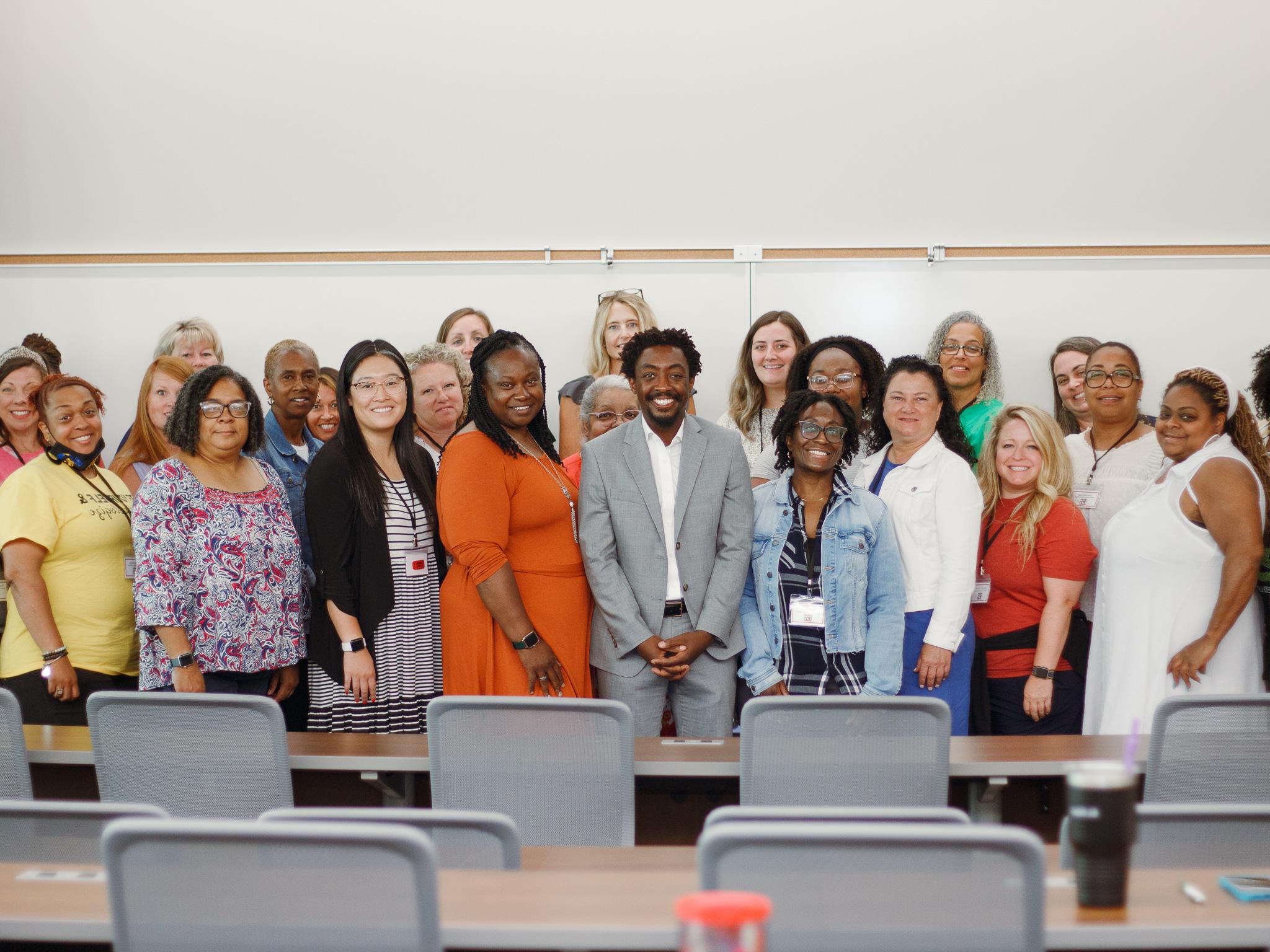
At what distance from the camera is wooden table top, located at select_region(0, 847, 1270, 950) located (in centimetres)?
147

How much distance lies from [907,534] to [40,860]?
2.39 metres

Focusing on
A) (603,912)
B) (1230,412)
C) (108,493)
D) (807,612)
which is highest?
(1230,412)

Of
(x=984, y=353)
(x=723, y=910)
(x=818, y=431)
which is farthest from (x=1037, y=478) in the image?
(x=723, y=910)

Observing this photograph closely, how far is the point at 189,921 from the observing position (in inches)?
55.3

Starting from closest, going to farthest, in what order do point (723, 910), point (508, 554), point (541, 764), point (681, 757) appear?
point (723, 910)
point (541, 764)
point (681, 757)
point (508, 554)

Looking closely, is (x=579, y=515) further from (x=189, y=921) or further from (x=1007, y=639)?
(x=189, y=921)

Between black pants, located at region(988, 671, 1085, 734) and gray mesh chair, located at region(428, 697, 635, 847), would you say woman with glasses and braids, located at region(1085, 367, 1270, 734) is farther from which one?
gray mesh chair, located at region(428, 697, 635, 847)

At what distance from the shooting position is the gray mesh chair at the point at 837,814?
1665 millimetres

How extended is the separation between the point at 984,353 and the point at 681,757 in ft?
9.11

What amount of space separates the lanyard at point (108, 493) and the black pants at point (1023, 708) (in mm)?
2811

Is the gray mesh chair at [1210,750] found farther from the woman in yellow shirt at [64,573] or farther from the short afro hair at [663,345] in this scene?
the woman in yellow shirt at [64,573]

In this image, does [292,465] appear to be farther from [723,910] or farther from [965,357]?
[723,910]

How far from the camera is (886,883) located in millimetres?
1362

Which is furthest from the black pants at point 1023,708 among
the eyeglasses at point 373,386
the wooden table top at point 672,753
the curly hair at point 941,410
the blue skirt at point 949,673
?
the eyeglasses at point 373,386
